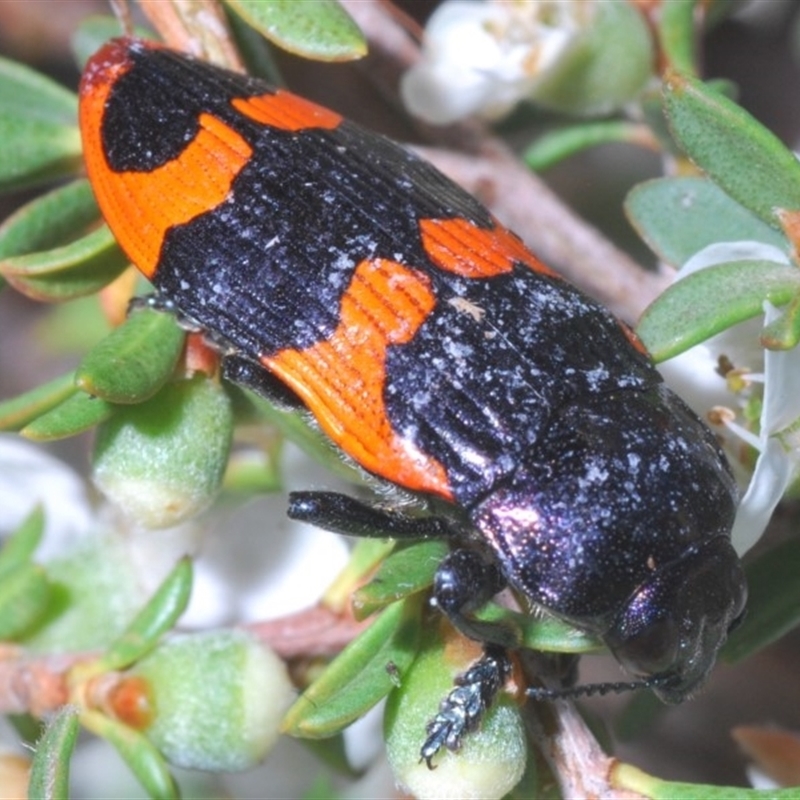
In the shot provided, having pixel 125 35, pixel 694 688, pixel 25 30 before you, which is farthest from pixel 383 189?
pixel 25 30

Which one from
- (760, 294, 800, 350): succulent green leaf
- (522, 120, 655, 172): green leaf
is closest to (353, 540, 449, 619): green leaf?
(760, 294, 800, 350): succulent green leaf

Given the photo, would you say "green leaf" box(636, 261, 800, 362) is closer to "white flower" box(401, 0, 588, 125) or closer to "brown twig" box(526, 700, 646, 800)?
"brown twig" box(526, 700, 646, 800)

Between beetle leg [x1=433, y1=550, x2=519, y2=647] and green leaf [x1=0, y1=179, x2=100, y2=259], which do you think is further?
green leaf [x1=0, y1=179, x2=100, y2=259]

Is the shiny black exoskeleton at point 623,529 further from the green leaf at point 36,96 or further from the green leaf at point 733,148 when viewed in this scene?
the green leaf at point 36,96

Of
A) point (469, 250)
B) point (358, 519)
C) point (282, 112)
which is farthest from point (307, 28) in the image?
point (358, 519)

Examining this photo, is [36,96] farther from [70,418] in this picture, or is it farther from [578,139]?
[578,139]
